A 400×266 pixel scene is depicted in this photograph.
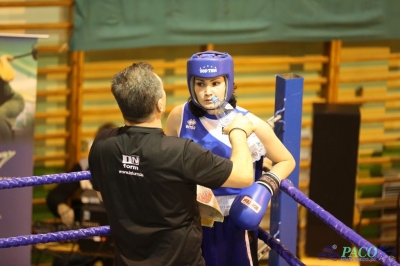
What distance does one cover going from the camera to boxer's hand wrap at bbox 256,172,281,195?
2.65 m

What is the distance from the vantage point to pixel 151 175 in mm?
2207

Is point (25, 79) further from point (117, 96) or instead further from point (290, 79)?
point (117, 96)

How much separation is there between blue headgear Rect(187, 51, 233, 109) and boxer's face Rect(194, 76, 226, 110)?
0.05 ft

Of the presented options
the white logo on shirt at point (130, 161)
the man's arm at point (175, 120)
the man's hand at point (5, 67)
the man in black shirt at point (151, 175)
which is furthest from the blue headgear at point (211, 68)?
the man's hand at point (5, 67)

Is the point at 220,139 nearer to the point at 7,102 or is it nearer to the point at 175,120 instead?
the point at 175,120

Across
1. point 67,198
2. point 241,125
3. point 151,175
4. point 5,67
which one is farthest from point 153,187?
point 67,198

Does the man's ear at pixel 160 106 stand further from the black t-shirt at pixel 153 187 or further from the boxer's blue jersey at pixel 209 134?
the boxer's blue jersey at pixel 209 134

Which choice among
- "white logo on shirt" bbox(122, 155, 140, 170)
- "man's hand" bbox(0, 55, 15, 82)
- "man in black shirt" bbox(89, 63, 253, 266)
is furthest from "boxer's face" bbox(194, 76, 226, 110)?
"man's hand" bbox(0, 55, 15, 82)

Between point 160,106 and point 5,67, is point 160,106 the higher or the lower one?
the lower one

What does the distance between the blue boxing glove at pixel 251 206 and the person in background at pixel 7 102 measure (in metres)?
2.05

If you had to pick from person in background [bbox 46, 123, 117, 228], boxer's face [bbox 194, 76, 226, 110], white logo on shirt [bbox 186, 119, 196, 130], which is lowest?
person in background [bbox 46, 123, 117, 228]

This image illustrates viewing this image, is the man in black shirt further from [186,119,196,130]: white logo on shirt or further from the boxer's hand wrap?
[186,119,196,130]: white logo on shirt

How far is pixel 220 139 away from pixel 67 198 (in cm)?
236

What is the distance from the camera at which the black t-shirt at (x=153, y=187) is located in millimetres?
2203
